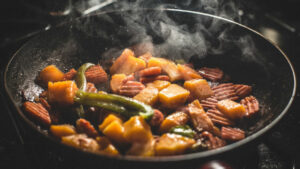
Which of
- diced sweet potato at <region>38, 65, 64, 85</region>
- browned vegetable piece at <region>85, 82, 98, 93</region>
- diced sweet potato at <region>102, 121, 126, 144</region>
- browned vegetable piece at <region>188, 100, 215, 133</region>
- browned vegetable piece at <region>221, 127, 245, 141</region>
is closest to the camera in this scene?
diced sweet potato at <region>102, 121, 126, 144</region>

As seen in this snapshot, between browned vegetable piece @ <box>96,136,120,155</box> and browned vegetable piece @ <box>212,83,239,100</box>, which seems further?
browned vegetable piece @ <box>212,83,239,100</box>

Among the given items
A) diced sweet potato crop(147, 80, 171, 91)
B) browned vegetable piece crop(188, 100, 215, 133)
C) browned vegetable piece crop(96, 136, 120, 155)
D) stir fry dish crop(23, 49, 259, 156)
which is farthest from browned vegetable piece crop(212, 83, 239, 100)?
browned vegetable piece crop(96, 136, 120, 155)

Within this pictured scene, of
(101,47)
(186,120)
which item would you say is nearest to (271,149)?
(186,120)

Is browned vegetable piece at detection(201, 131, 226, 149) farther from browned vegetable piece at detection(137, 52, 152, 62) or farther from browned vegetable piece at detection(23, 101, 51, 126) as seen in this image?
browned vegetable piece at detection(23, 101, 51, 126)

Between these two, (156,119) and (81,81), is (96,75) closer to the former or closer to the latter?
(81,81)

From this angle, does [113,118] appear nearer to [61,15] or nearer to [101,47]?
[101,47]
